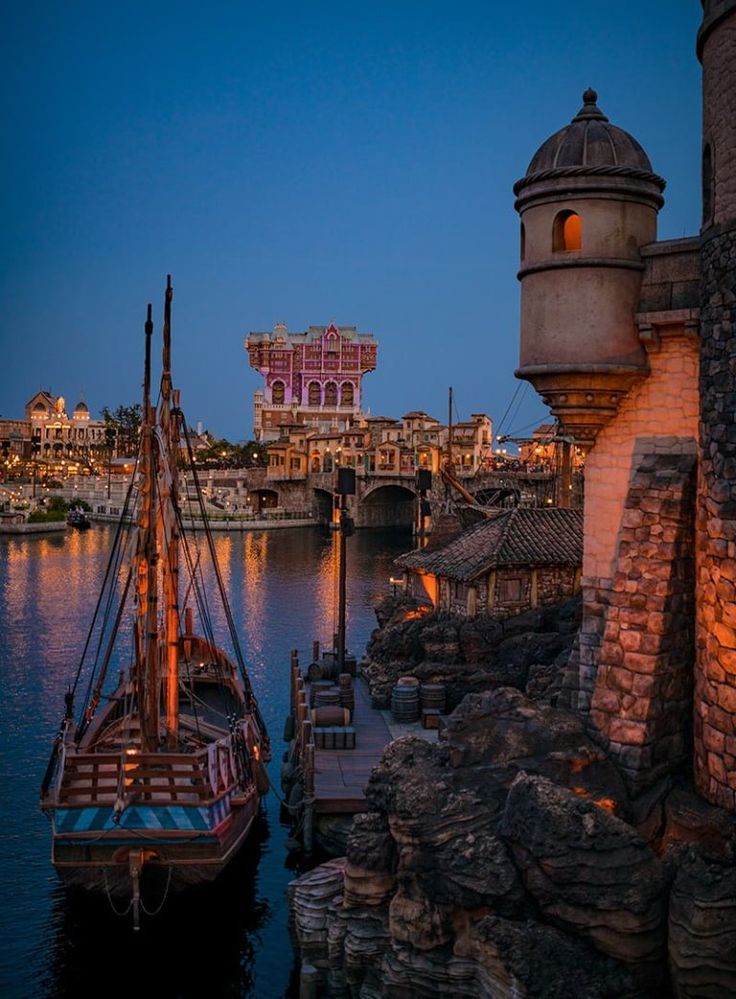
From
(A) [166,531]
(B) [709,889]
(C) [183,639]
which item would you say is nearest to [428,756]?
(B) [709,889]

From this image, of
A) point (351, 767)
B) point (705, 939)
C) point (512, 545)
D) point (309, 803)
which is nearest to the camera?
point (705, 939)

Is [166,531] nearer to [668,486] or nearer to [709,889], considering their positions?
[668,486]

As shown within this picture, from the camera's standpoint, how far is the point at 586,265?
1380 cm

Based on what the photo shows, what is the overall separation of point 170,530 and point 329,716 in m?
5.42

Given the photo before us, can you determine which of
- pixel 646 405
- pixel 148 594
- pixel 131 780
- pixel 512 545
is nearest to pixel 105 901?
pixel 131 780

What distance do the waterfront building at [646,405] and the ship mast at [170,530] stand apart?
30.8ft

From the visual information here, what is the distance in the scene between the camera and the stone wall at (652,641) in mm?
12828

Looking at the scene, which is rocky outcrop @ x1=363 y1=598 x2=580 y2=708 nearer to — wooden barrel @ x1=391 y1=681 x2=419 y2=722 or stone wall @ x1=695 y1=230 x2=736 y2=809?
wooden barrel @ x1=391 y1=681 x2=419 y2=722

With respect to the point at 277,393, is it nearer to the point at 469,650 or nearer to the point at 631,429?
the point at 469,650

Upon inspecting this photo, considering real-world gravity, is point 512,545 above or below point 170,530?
below

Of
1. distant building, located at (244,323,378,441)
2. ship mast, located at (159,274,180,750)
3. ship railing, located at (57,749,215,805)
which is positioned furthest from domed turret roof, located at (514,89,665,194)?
distant building, located at (244,323,378,441)

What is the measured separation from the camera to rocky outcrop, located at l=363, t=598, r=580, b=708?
25.1 metres

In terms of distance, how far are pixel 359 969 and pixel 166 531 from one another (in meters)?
11.9

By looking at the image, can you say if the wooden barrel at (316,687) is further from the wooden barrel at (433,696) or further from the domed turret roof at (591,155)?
the domed turret roof at (591,155)
